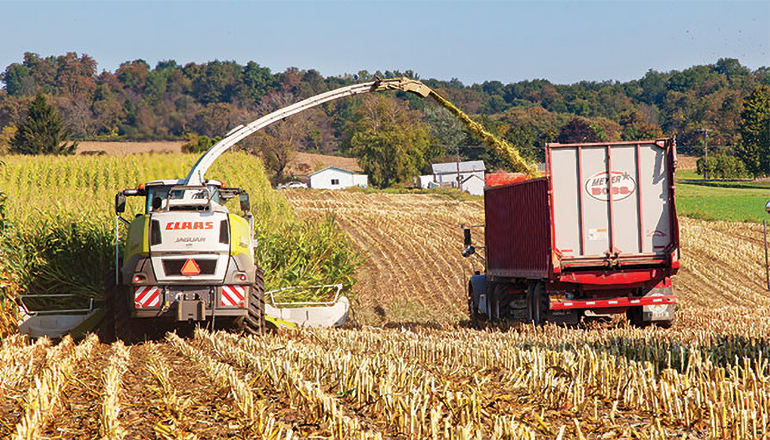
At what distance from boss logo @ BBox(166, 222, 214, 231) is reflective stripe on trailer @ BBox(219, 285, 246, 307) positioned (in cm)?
100

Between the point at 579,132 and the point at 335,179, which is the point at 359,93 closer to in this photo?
the point at 335,179

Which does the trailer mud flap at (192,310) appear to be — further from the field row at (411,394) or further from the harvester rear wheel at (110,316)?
the field row at (411,394)

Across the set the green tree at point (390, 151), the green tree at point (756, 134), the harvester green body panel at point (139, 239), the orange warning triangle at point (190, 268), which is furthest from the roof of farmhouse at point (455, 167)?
the orange warning triangle at point (190, 268)

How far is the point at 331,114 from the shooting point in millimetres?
152875

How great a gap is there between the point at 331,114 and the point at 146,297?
141003 millimetres

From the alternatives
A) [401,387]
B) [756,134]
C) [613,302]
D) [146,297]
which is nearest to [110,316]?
[146,297]

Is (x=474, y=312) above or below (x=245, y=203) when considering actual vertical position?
below

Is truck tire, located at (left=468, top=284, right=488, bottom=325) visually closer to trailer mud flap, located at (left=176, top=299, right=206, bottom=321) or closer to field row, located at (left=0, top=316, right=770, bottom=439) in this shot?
trailer mud flap, located at (left=176, top=299, right=206, bottom=321)

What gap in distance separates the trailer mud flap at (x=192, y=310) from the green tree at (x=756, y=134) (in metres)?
86.8

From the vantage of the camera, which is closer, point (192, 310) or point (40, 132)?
point (192, 310)

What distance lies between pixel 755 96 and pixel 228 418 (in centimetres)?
9837

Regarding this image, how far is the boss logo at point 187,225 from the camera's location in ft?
44.0

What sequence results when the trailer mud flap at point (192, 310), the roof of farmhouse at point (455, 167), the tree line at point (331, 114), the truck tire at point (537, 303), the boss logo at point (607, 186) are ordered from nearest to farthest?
the trailer mud flap at point (192, 310) → the boss logo at point (607, 186) → the truck tire at point (537, 303) → the tree line at point (331, 114) → the roof of farmhouse at point (455, 167)

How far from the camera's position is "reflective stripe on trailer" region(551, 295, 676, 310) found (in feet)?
48.0
